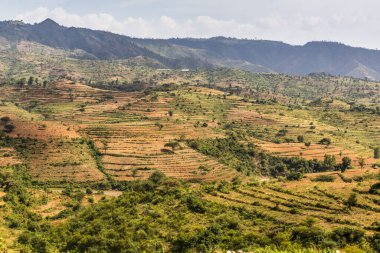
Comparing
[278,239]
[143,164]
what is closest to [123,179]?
[143,164]

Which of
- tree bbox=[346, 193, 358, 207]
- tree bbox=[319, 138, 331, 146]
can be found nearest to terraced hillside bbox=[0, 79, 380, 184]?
tree bbox=[319, 138, 331, 146]

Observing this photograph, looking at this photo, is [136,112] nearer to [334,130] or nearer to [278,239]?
[334,130]

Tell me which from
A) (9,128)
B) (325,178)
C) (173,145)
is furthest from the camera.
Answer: (9,128)

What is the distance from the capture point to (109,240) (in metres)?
54.7

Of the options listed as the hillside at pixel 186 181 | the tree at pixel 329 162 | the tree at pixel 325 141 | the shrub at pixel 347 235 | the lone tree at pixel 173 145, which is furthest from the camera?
the tree at pixel 325 141

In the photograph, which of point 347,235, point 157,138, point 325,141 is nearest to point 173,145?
point 157,138

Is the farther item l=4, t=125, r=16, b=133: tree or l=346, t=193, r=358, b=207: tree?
l=4, t=125, r=16, b=133: tree

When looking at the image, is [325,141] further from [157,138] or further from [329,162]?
[157,138]

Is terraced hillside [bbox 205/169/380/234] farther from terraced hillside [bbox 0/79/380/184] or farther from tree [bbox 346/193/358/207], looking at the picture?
terraced hillside [bbox 0/79/380/184]

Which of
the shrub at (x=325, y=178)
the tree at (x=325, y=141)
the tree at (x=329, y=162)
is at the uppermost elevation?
the shrub at (x=325, y=178)

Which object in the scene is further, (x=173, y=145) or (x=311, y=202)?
(x=173, y=145)

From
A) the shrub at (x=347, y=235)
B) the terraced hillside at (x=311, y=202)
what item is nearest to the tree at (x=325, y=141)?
the terraced hillside at (x=311, y=202)

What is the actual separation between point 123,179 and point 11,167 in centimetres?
3102

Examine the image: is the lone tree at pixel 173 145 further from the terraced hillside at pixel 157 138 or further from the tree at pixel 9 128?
the tree at pixel 9 128
